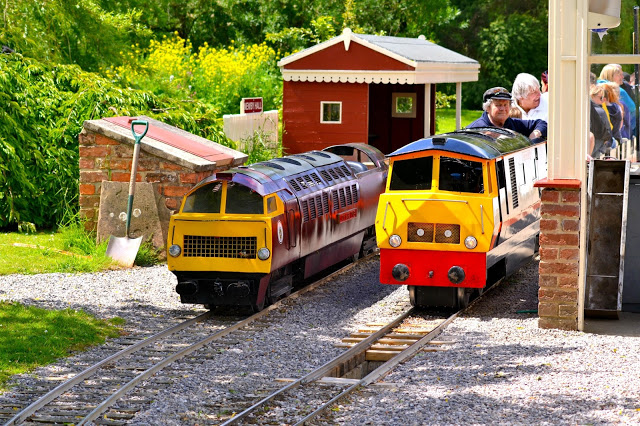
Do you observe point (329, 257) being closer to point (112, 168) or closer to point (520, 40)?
point (112, 168)

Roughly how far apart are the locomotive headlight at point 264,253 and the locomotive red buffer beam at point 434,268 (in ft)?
4.66

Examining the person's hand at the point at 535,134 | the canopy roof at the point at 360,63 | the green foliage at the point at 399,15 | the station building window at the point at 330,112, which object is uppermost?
the green foliage at the point at 399,15

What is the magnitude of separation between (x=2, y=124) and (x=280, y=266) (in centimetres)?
802

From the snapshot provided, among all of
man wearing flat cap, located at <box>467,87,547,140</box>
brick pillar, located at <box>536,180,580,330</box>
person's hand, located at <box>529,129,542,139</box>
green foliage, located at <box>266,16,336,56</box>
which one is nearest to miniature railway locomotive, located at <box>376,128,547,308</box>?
brick pillar, located at <box>536,180,580,330</box>

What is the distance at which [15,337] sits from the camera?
11.4m

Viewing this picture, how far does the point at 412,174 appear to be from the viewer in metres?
13.1

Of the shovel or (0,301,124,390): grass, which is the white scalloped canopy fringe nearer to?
the shovel

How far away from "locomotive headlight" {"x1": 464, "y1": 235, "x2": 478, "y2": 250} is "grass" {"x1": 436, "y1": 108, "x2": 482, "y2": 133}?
1081 inches

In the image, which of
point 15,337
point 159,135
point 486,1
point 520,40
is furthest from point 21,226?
point 486,1

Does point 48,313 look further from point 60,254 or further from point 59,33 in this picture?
point 59,33

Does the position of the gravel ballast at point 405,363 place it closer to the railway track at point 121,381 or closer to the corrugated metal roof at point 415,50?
the railway track at point 121,381

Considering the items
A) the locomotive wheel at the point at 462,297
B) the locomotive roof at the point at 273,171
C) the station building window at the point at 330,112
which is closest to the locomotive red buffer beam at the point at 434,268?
the locomotive wheel at the point at 462,297

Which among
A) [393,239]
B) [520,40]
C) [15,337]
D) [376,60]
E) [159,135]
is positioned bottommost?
[15,337]

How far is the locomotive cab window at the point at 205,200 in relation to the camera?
1295 centimetres
